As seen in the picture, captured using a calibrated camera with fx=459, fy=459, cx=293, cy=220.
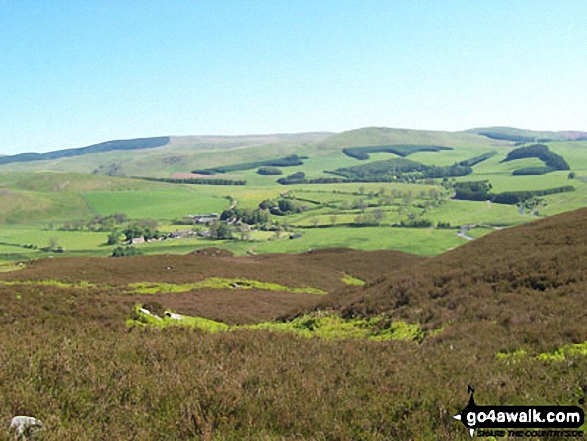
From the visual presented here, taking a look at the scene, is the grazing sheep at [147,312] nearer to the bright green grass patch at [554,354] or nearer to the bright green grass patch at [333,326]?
the bright green grass patch at [333,326]

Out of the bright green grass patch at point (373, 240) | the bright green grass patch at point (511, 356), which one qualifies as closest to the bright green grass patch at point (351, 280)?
the bright green grass patch at point (511, 356)

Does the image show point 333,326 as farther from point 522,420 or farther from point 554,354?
point 522,420

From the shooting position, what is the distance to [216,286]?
41875 mm

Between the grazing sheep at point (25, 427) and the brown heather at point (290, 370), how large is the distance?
16 cm

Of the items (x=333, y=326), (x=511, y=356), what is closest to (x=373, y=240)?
(x=333, y=326)

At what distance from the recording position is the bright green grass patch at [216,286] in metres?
37.6

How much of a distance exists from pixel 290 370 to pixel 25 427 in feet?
15.9

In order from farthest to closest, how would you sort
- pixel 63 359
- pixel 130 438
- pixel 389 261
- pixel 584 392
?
pixel 389 261
pixel 63 359
pixel 584 392
pixel 130 438

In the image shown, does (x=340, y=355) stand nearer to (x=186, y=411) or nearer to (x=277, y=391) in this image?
(x=277, y=391)

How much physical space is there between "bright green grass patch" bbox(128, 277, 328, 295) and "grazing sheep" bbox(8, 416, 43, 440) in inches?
1201

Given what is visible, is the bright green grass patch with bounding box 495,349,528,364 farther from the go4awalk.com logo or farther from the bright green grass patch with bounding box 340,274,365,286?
the bright green grass patch with bounding box 340,274,365,286

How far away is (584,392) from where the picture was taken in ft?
26.3

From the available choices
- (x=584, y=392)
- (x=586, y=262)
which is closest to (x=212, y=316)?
(x=586, y=262)

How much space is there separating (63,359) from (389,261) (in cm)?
6367
